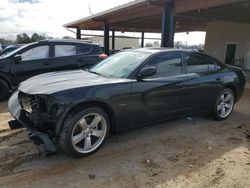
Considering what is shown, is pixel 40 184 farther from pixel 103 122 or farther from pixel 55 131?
pixel 103 122

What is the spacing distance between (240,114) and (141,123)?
3.23 metres

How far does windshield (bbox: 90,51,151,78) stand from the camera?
4.06 m

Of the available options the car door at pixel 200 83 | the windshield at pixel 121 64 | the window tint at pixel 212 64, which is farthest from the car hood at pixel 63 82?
the window tint at pixel 212 64

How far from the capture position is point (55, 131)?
3254mm

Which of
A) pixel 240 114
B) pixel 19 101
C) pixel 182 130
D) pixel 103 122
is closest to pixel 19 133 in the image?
pixel 19 101

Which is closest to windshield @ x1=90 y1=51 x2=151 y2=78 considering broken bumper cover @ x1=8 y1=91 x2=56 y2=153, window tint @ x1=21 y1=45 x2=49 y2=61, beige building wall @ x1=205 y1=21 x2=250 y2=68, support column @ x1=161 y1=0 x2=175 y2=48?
broken bumper cover @ x1=8 y1=91 x2=56 y2=153

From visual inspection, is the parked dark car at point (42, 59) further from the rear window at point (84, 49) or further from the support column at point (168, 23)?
the support column at point (168, 23)

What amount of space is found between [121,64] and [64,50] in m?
3.58

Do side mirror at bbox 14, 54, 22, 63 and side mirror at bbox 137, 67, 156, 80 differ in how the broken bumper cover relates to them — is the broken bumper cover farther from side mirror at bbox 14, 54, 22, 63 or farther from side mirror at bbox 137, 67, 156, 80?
side mirror at bbox 14, 54, 22, 63

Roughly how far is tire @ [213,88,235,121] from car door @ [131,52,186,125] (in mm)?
1254

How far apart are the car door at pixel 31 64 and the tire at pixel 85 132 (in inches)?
Result: 159

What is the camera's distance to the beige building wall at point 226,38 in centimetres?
1706

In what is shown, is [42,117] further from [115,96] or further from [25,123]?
[115,96]

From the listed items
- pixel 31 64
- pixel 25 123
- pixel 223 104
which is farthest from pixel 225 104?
pixel 31 64
